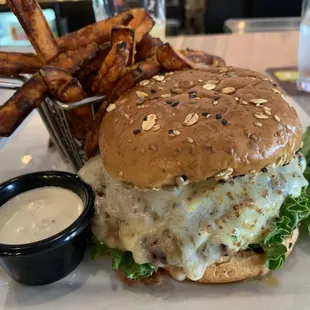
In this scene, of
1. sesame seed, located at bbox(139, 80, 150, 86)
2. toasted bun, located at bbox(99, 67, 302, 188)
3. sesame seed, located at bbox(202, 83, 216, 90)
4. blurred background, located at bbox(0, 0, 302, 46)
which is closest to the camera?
toasted bun, located at bbox(99, 67, 302, 188)

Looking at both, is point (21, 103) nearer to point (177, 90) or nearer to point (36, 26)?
point (36, 26)

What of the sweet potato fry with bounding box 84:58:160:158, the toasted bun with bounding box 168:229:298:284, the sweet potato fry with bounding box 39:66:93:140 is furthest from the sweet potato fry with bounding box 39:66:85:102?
the toasted bun with bounding box 168:229:298:284

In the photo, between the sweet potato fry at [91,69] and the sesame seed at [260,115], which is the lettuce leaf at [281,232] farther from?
the sweet potato fry at [91,69]

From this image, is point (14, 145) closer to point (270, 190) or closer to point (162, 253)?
point (162, 253)

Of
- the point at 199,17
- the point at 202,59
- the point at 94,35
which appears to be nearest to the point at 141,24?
the point at 94,35

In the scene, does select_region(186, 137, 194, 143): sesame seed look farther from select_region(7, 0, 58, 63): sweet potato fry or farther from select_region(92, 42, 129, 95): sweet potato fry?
select_region(7, 0, 58, 63): sweet potato fry

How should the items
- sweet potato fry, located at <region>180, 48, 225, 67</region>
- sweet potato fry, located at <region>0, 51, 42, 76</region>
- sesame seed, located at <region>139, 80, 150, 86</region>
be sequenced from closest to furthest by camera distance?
1. sesame seed, located at <region>139, 80, 150, 86</region>
2. sweet potato fry, located at <region>0, 51, 42, 76</region>
3. sweet potato fry, located at <region>180, 48, 225, 67</region>
